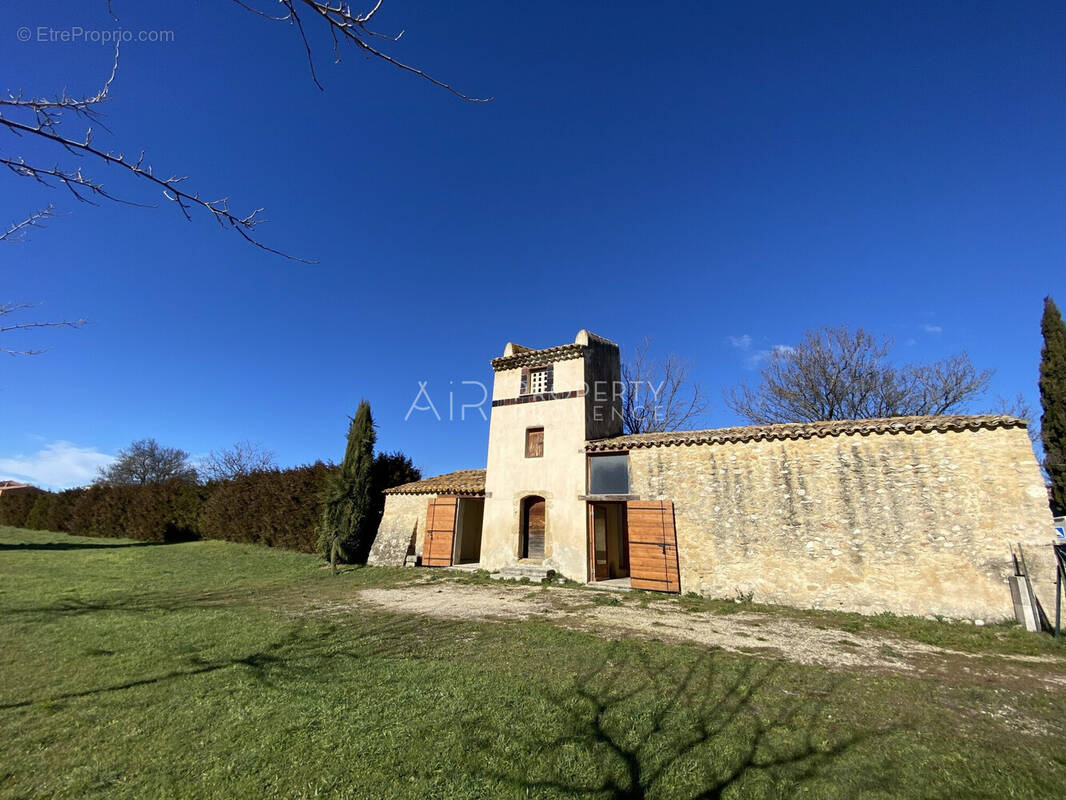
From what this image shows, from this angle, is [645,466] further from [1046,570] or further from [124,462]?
[124,462]

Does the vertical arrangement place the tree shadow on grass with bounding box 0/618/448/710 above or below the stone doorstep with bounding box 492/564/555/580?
below

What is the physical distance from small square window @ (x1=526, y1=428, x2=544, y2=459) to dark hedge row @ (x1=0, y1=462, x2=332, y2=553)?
27.9 feet

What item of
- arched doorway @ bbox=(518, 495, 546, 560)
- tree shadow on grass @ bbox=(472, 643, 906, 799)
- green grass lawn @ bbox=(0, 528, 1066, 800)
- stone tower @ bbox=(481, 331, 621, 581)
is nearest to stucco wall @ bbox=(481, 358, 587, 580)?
stone tower @ bbox=(481, 331, 621, 581)

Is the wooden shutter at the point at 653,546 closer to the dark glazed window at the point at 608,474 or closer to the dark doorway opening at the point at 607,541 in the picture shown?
the dark glazed window at the point at 608,474

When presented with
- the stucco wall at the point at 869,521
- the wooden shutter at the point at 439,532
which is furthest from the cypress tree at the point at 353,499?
the stucco wall at the point at 869,521

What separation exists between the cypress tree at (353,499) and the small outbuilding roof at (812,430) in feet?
27.6

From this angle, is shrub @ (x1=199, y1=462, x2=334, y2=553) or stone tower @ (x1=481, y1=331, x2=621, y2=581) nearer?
stone tower @ (x1=481, y1=331, x2=621, y2=581)

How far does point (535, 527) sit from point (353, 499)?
651 cm

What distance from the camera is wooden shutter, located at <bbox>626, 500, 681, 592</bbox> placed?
10555mm

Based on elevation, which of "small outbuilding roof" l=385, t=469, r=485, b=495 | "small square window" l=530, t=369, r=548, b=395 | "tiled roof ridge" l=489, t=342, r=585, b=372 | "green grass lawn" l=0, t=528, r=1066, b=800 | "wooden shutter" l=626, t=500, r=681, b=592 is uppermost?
"tiled roof ridge" l=489, t=342, r=585, b=372

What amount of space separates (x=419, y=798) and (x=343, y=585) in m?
9.67

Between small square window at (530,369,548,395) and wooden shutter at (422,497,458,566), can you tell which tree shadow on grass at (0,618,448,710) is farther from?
small square window at (530,369,548,395)

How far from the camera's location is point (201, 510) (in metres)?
21.1

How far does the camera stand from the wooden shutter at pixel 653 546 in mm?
10555
